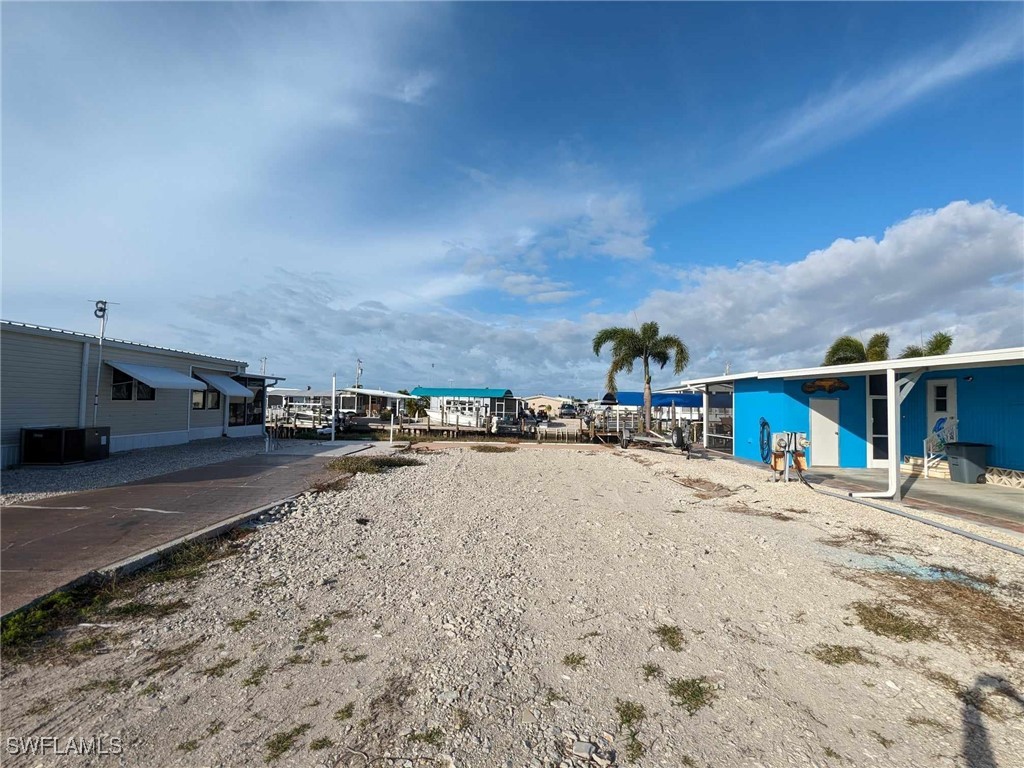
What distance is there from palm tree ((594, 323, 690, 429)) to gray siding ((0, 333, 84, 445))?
2215cm

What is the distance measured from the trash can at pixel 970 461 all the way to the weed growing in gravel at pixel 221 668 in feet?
49.8

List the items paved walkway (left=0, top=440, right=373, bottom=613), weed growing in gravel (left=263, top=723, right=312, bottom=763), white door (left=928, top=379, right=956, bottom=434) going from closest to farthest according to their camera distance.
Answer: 1. weed growing in gravel (left=263, top=723, right=312, bottom=763)
2. paved walkway (left=0, top=440, right=373, bottom=613)
3. white door (left=928, top=379, right=956, bottom=434)

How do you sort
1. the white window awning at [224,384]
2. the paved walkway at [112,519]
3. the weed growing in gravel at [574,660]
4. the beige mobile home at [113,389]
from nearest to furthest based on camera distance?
the weed growing in gravel at [574,660]
the paved walkway at [112,519]
the beige mobile home at [113,389]
the white window awning at [224,384]

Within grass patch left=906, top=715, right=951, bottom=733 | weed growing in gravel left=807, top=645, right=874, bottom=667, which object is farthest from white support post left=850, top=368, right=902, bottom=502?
grass patch left=906, top=715, right=951, bottom=733

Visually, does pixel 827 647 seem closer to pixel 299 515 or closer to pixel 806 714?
pixel 806 714

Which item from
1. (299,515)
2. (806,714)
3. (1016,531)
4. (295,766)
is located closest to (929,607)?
(806,714)

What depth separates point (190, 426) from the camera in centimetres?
1950

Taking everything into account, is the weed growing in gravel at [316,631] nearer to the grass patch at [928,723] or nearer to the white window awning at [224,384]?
the grass patch at [928,723]

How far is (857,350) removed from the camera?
27797 mm

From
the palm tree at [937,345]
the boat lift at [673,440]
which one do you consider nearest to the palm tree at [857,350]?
the palm tree at [937,345]

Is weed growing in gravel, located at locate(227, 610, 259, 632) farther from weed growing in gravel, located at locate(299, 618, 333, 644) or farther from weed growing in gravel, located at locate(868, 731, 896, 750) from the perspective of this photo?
weed growing in gravel, located at locate(868, 731, 896, 750)

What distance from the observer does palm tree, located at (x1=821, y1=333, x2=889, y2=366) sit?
89.4 ft

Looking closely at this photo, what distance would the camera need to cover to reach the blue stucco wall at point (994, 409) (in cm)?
1117

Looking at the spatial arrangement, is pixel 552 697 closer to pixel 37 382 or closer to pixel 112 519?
pixel 112 519
